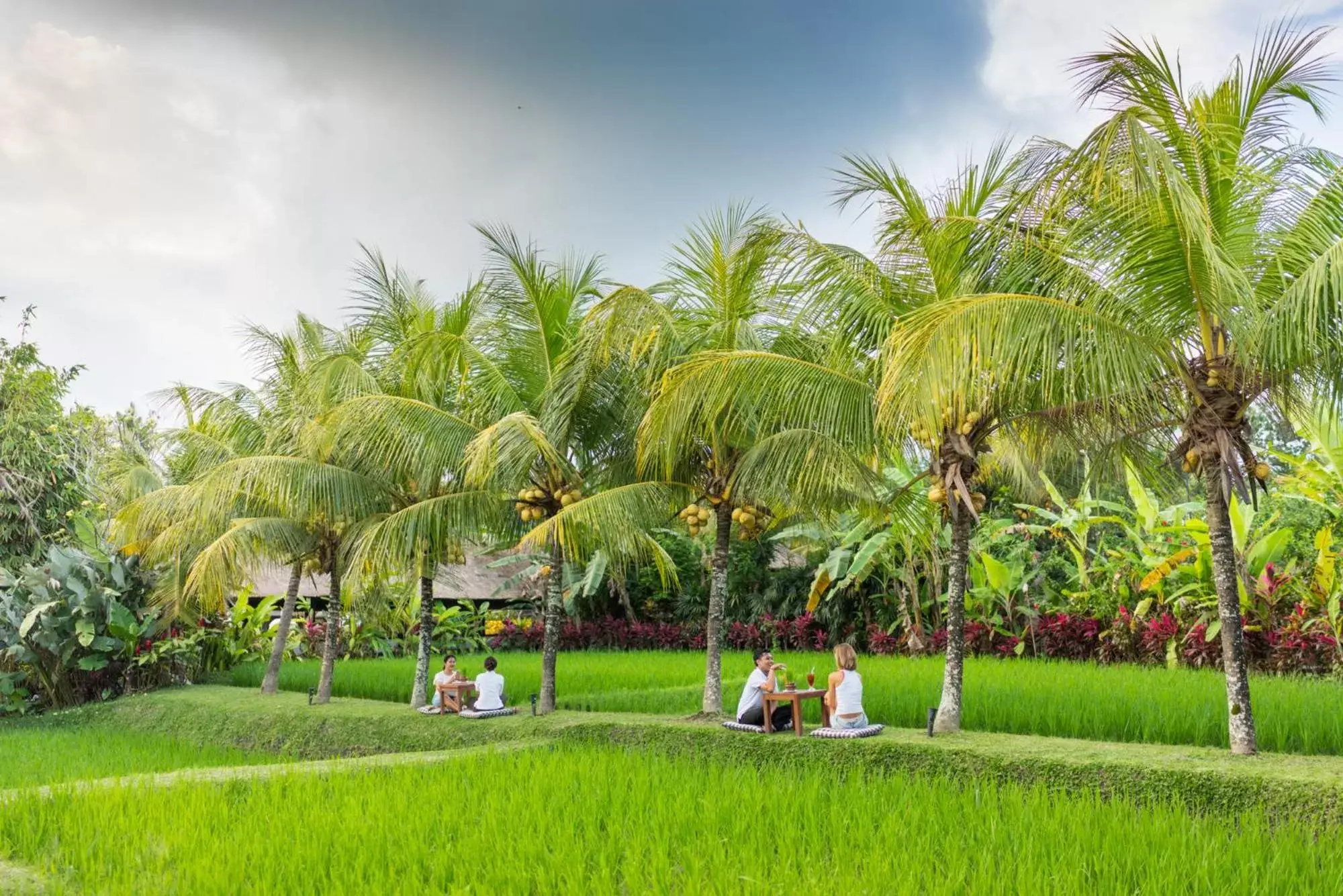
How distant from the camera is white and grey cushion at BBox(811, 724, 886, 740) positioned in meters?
7.90

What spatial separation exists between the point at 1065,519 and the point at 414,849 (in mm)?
11295

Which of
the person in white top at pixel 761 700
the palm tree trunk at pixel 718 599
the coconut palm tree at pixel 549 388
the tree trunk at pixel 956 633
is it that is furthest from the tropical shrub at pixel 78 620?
the tree trunk at pixel 956 633

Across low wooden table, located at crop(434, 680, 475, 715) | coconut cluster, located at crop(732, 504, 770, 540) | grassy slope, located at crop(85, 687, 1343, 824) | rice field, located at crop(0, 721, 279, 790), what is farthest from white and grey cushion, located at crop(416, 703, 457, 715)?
coconut cluster, located at crop(732, 504, 770, 540)

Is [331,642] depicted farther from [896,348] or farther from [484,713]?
[896,348]

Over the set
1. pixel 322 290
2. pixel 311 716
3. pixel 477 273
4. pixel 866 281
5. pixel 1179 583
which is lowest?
pixel 311 716

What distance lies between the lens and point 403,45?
14.0 m

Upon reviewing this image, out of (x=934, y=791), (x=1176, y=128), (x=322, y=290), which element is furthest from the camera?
(x=322, y=290)

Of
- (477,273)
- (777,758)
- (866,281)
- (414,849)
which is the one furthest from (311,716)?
(866,281)

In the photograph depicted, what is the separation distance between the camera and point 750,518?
9.95 meters

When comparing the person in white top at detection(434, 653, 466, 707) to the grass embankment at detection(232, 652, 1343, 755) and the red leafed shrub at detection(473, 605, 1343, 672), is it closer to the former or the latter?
the grass embankment at detection(232, 652, 1343, 755)

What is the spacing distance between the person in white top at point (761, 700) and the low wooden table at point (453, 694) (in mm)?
3413

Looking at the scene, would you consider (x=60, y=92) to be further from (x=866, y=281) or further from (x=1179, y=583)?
(x=1179, y=583)

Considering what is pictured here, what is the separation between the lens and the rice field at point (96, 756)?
1016 cm

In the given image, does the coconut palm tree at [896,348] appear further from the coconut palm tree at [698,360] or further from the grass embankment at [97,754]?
the grass embankment at [97,754]
